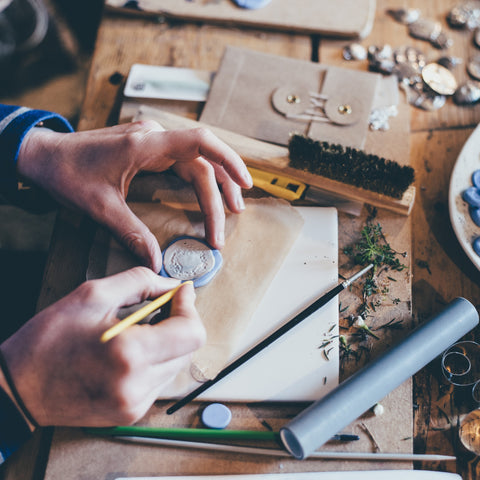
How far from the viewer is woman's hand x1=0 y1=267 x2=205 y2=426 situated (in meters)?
0.68

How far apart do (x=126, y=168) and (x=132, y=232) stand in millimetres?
121

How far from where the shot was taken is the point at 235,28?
1199mm

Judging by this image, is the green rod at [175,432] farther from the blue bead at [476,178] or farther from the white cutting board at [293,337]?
the blue bead at [476,178]

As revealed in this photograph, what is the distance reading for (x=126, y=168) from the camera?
858 millimetres

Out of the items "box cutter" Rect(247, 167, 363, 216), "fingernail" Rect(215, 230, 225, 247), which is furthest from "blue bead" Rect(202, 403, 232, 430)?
"box cutter" Rect(247, 167, 363, 216)

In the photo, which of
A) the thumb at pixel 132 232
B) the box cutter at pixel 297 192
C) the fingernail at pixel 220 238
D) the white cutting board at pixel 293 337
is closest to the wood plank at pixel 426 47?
the box cutter at pixel 297 192

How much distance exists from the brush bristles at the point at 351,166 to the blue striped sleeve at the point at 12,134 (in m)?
0.51

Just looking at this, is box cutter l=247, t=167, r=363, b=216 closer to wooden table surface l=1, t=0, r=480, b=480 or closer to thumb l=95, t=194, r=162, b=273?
wooden table surface l=1, t=0, r=480, b=480

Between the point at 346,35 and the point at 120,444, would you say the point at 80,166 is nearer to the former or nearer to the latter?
the point at 120,444

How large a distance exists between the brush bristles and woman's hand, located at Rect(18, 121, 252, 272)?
149 mm

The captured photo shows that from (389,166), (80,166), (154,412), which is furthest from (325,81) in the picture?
(154,412)

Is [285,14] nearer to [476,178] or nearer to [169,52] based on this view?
[169,52]

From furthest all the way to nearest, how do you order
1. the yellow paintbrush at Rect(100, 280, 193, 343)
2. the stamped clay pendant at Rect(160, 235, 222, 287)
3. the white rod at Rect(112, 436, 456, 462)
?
the stamped clay pendant at Rect(160, 235, 222, 287)
the white rod at Rect(112, 436, 456, 462)
the yellow paintbrush at Rect(100, 280, 193, 343)

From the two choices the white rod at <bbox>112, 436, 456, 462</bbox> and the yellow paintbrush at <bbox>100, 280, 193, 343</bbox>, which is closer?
the yellow paintbrush at <bbox>100, 280, 193, 343</bbox>
